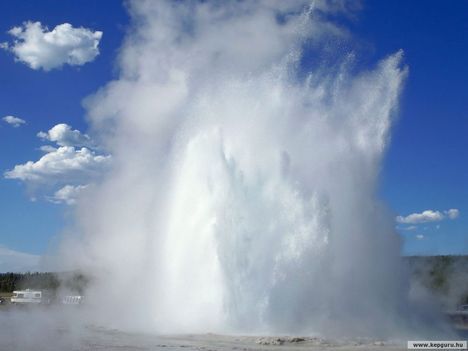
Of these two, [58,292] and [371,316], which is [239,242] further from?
[58,292]

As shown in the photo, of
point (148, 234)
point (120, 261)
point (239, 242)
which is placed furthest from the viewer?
point (120, 261)

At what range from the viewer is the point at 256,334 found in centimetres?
1931

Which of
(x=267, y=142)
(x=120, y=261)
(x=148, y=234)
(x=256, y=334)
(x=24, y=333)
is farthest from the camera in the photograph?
(x=120, y=261)

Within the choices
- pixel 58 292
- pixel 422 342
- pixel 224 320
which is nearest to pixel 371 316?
pixel 422 342

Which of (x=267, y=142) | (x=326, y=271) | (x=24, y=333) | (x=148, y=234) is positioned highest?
(x=267, y=142)

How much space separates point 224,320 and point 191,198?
20.5 ft

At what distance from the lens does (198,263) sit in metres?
23.5

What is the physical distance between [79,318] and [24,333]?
9.33 metres

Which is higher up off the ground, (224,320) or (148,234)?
(148,234)

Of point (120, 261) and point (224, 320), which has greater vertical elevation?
point (120, 261)

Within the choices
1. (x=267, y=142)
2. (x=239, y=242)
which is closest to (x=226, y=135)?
(x=267, y=142)

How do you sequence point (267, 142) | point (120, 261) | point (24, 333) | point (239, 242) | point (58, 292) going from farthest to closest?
point (58, 292), point (120, 261), point (267, 142), point (239, 242), point (24, 333)

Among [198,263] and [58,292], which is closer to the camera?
[198,263]

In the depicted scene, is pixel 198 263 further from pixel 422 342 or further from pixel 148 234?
pixel 422 342
